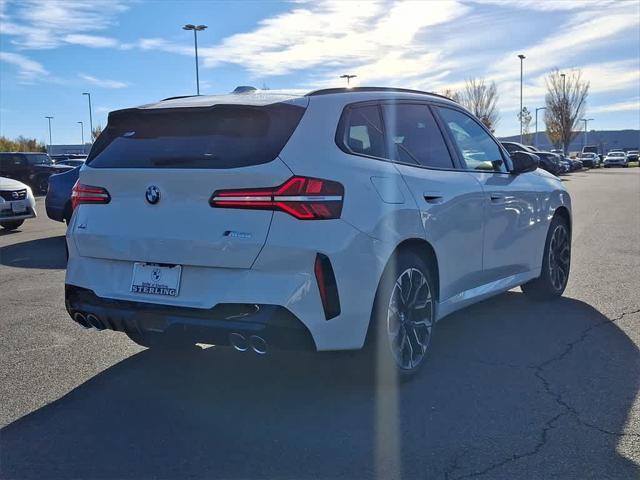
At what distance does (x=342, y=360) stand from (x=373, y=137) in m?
1.38

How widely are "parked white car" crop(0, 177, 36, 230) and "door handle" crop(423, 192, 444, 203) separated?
10798mm

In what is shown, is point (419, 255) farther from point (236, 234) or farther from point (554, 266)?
point (554, 266)

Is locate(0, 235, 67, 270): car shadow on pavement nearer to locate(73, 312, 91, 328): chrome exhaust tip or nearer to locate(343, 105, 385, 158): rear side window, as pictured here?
locate(73, 312, 91, 328): chrome exhaust tip

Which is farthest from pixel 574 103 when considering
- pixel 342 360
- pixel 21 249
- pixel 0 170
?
pixel 342 360

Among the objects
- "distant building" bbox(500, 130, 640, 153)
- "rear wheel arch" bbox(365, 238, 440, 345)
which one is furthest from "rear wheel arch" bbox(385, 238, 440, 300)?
"distant building" bbox(500, 130, 640, 153)

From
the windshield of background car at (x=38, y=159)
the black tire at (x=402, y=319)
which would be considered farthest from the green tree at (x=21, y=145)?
the black tire at (x=402, y=319)

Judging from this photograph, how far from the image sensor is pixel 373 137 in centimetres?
434

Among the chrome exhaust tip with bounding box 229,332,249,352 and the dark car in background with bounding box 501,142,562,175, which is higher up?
the dark car in background with bounding box 501,142,562,175

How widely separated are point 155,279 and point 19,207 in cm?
1066

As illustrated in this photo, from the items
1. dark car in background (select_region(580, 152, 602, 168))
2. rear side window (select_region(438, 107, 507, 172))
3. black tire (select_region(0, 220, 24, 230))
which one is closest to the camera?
rear side window (select_region(438, 107, 507, 172))

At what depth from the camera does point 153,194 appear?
3.91m

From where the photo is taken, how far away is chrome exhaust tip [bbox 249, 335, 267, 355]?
12.0ft

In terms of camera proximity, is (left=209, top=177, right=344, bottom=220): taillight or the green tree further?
the green tree

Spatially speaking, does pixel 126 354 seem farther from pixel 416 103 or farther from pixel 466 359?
pixel 416 103
